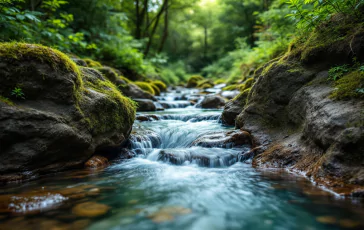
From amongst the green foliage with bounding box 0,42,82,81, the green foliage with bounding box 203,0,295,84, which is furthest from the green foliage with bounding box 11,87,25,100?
the green foliage with bounding box 203,0,295,84

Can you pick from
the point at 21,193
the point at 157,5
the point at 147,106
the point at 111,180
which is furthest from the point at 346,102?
the point at 157,5

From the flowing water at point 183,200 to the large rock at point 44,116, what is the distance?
332 mm

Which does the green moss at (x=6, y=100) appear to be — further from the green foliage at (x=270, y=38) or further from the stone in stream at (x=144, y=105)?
the stone in stream at (x=144, y=105)

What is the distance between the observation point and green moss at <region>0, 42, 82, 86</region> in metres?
3.23

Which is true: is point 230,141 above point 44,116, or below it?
below

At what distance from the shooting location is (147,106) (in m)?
9.66

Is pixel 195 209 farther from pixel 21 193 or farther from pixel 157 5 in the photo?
pixel 157 5

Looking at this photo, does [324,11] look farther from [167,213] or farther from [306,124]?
[167,213]

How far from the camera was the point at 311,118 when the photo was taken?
341cm

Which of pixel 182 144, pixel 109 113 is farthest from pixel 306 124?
pixel 109 113

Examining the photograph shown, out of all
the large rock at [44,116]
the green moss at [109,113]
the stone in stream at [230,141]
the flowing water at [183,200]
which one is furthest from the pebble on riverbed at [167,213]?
the stone in stream at [230,141]

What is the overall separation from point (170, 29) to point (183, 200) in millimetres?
29323

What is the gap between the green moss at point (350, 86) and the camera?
299 cm

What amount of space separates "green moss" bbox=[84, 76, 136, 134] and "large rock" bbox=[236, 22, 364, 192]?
2.51 meters
